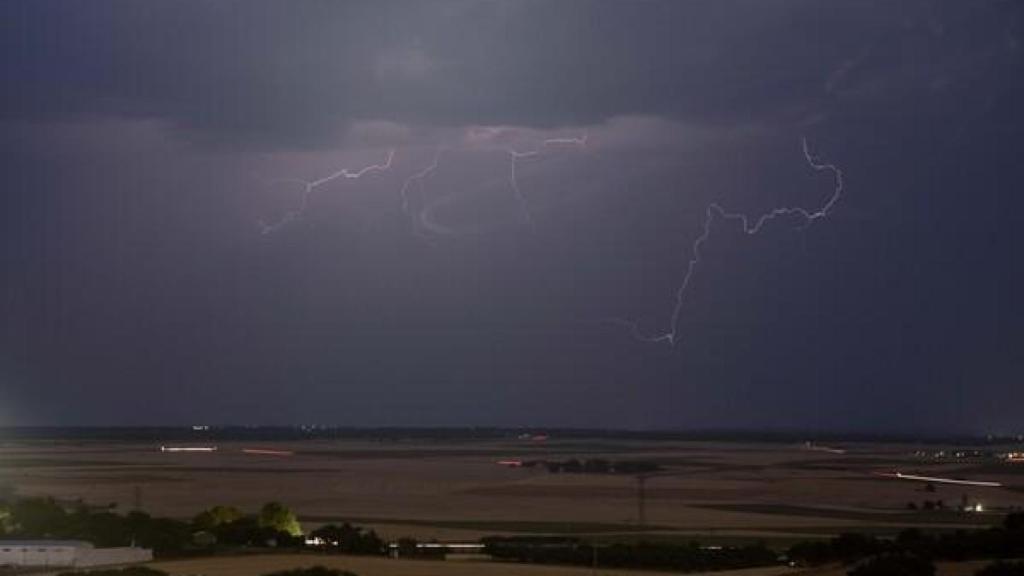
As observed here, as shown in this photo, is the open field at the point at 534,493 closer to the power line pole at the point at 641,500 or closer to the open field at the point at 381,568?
the power line pole at the point at 641,500

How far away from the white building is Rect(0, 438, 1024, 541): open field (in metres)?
11.8

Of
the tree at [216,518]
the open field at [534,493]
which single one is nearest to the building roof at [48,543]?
the tree at [216,518]

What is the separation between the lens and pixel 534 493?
71938mm

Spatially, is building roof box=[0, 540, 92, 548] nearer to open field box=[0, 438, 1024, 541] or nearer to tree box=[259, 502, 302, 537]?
tree box=[259, 502, 302, 537]

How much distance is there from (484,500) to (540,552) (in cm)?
2701

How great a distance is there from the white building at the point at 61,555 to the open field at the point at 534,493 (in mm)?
11818

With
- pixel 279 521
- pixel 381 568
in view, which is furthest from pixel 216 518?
pixel 381 568

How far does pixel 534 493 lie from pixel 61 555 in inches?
1490

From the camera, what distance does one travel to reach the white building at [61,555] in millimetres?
35688

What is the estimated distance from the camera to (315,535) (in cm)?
4397

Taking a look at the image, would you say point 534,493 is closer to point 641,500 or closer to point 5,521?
point 641,500

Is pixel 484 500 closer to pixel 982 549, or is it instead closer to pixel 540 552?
pixel 540 552

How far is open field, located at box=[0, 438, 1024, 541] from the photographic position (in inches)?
2093

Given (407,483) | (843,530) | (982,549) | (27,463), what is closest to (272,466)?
(27,463)
